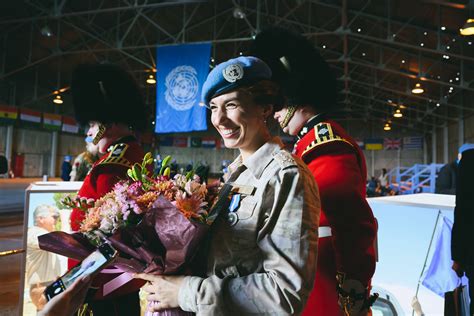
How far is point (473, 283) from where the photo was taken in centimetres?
237

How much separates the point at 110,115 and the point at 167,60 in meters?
7.14

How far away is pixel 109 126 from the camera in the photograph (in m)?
2.30

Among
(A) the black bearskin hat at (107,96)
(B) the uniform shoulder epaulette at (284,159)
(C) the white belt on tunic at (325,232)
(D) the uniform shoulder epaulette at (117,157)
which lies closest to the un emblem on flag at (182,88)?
(A) the black bearskin hat at (107,96)

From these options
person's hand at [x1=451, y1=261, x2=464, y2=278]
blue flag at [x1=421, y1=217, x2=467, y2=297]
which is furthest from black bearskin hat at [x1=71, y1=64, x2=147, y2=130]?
person's hand at [x1=451, y1=261, x2=464, y2=278]

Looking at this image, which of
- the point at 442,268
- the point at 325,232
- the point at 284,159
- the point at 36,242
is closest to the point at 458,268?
the point at 442,268

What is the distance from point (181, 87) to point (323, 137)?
7.49m

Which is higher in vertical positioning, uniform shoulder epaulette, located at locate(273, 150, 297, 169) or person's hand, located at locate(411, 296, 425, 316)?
uniform shoulder epaulette, located at locate(273, 150, 297, 169)

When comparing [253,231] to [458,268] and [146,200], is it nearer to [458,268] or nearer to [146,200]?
[146,200]

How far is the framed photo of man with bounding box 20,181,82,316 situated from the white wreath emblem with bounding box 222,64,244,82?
2006 millimetres

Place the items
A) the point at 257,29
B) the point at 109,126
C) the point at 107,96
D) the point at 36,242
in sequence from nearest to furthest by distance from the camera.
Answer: the point at 109,126, the point at 107,96, the point at 36,242, the point at 257,29

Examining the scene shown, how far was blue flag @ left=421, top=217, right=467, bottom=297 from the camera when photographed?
2.51 metres

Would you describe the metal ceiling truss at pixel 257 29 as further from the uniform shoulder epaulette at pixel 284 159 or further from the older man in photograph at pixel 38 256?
the uniform shoulder epaulette at pixel 284 159

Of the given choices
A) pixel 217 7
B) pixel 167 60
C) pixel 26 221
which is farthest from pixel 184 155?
pixel 26 221

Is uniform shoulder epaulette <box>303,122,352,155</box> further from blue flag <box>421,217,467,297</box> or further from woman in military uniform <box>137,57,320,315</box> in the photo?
blue flag <box>421,217,467,297</box>
